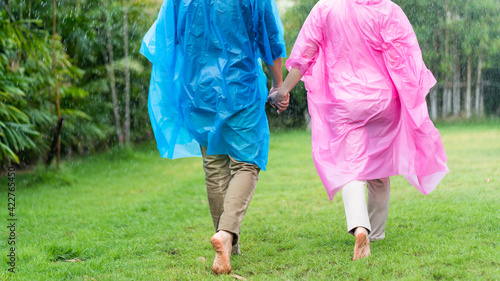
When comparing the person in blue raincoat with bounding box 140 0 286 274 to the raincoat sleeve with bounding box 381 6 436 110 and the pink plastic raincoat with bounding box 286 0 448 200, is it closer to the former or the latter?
the pink plastic raincoat with bounding box 286 0 448 200

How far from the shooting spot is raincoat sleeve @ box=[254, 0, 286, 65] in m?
2.98

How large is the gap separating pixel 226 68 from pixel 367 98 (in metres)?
0.78

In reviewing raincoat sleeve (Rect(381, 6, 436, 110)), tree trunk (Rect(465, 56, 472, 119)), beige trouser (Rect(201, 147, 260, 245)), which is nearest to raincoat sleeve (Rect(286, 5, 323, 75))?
raincoat sleeve (Rect(381, 6, 436, 110))

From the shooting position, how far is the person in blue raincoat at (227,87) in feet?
9.52

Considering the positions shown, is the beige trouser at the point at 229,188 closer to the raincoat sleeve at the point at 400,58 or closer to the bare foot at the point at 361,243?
the bare foot at the point at 361,243

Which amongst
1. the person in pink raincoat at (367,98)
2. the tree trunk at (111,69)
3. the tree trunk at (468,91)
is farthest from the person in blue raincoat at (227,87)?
the tree trunk at (468,91)

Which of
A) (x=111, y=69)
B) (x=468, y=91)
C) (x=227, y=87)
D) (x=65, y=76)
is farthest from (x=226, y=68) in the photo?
(x=468, y=91)

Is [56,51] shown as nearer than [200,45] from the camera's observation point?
No

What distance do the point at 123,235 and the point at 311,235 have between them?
151 centimetres

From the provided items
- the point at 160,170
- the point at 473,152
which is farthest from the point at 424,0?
the point at 160,170

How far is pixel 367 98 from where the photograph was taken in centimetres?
294

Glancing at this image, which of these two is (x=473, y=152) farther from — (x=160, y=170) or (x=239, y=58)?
(x=239, y=58)

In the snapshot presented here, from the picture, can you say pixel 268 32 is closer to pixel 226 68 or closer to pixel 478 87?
pixel 226 68

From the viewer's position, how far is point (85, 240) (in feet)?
13.1
